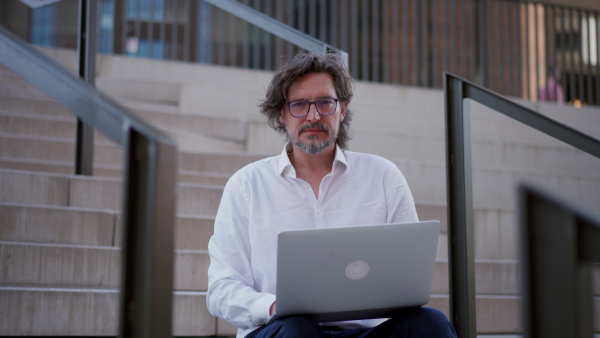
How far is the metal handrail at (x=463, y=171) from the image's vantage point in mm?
2041

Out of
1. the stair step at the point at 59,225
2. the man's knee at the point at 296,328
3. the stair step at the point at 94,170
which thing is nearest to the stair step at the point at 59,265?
the stair step at the point at 59,225

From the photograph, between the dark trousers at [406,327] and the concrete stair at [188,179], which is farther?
the concrete stair at [188,179]

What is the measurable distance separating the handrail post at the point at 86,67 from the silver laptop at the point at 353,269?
1.74 meters

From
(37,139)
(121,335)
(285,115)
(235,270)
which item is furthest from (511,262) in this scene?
(121,335)

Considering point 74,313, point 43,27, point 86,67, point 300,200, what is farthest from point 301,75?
point 43,27

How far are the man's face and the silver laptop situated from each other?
537 millimetres

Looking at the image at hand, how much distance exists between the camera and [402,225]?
5.31 ft

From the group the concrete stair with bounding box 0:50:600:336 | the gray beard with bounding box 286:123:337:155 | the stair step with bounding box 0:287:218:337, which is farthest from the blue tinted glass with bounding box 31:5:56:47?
the gray beard with bounding box 286:123:337:155

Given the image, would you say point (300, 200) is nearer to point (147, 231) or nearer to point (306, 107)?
point (306, 107)

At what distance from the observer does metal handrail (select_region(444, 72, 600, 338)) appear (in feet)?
6.70

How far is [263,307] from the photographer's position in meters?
1.74

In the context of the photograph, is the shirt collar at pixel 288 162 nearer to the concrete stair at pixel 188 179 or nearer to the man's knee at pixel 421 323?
the man's knee at pixel 421 323

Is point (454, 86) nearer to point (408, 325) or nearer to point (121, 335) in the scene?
point (408, 325)

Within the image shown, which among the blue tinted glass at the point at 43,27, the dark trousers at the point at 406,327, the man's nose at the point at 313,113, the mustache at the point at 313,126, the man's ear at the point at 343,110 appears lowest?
the dark trousers at the point at 406,327
